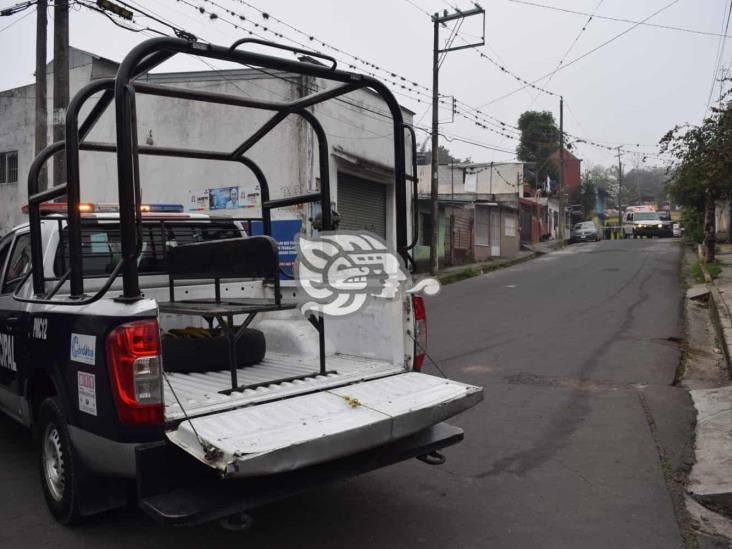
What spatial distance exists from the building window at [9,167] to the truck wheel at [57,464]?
20663mm

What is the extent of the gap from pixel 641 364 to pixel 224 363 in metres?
5.85

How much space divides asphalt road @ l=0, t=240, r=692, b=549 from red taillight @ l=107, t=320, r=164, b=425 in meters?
0.98

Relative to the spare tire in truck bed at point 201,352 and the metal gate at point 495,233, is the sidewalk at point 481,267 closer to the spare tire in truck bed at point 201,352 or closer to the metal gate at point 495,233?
the metal gate at point 495,233

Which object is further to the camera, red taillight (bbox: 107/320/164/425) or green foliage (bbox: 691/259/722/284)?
green foliage (bbox: 691/259/722/284)

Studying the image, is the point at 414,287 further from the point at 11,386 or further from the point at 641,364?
the point at 641,364

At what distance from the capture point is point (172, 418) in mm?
3221

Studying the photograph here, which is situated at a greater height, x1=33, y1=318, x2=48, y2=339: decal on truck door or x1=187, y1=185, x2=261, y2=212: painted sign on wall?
x1=187, y1=185, x2=261, y2=212: painted sign on wall

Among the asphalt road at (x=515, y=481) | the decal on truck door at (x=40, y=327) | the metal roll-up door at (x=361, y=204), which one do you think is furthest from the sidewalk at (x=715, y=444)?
the metal roll-up door at (x=361, y=204)

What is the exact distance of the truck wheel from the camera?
3535 mm

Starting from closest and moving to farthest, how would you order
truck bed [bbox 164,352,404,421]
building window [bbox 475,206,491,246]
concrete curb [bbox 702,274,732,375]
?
truck bed [bbox 164,352,404,421] → concrete curb [bbox 702,274,732,375] → building window [bbox 475,206,491,246]

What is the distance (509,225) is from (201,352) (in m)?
31.5

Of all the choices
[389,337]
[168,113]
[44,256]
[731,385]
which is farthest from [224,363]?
[168,113]

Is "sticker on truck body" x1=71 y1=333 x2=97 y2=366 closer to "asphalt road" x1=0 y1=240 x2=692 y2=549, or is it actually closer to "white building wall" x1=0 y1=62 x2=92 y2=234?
"asphalt road" x1=0 y1=240 x2=692 y2=549

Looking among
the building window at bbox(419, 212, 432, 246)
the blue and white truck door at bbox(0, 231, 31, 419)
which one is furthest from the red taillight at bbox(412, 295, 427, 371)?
the building window at bbox(419, 212, 432, 246)
